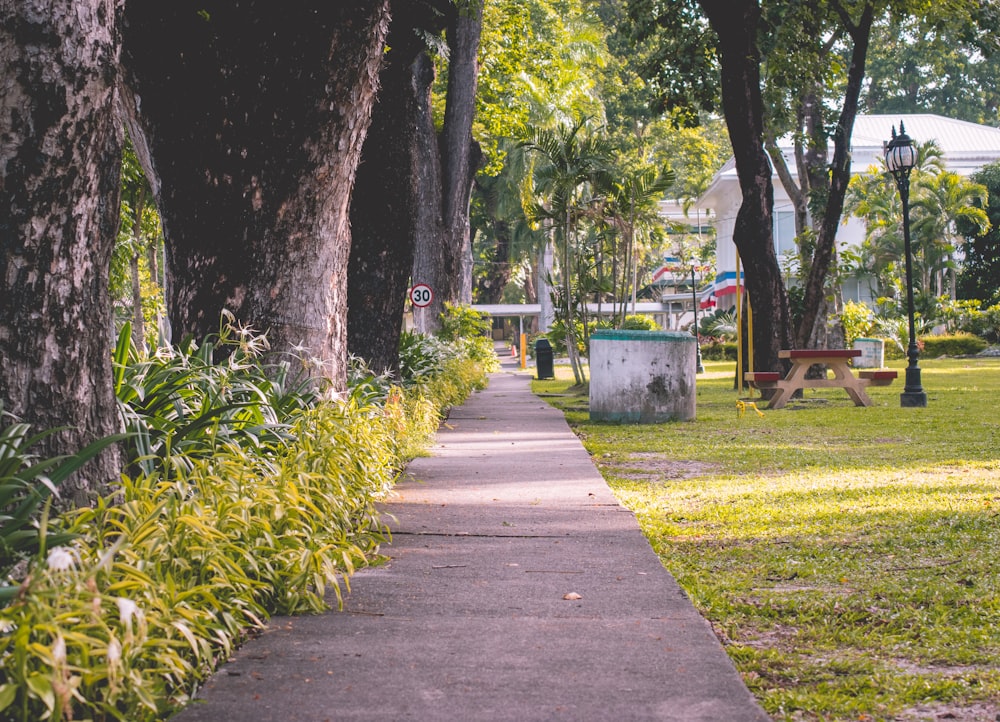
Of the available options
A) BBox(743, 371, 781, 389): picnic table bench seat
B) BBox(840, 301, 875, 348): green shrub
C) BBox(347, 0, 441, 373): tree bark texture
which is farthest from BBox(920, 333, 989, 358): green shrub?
BBox(347, 0, 441, 373): tree bark texture

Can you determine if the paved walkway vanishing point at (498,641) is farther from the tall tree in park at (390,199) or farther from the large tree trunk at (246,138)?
the tall tree in park at (390,199)

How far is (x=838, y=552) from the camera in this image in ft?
20.7

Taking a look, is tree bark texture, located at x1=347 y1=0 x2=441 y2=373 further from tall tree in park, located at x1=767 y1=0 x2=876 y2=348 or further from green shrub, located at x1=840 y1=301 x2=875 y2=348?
Answer: green shrub, located at x1=840 y1=301 x2=875 y2=348

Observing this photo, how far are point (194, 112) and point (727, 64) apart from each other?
498 inches

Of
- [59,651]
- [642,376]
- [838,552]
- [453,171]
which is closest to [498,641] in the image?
[59,651]

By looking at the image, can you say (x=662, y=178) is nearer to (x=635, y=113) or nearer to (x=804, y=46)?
(x=804, y=46)

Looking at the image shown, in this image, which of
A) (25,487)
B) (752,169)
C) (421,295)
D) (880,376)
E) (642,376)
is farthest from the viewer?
(421,295)

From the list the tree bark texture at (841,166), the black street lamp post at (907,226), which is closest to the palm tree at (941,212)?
the tree bark texture at (841,166)

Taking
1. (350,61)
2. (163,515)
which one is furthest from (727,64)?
(163,515)

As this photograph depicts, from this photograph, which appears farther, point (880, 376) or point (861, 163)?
point (861, 163)

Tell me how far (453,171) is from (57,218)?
61.9 ft

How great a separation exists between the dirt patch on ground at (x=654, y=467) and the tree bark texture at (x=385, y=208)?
3484 mm

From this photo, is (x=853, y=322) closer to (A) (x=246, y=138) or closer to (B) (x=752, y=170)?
(B) (x=752, y=170)

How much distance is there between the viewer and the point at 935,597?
5.17 m
